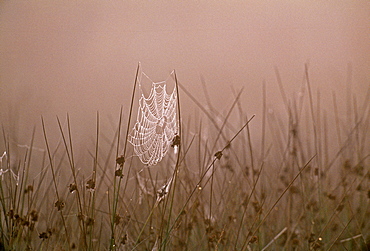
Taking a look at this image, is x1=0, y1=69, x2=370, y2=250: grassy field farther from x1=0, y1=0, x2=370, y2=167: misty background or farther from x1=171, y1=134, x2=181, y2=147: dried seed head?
x1=0, y1=0, x2=370, y2=167: misty background

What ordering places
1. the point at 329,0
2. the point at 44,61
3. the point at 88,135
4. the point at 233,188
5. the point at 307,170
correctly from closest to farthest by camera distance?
Answer: the point at 233,188, the point at 307,170, the point at 88,135, the point at 44,61, the point at 329,0

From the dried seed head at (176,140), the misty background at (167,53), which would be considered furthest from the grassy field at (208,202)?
the misty background at (167,53)

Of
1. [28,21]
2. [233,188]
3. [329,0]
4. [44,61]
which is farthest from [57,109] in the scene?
[329,0]

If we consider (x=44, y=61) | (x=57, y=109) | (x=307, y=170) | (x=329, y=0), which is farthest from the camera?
(x=329, y=0)

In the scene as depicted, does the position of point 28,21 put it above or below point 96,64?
above

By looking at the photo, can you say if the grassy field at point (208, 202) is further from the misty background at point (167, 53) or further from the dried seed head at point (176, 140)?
the misty background at point (167, 53)

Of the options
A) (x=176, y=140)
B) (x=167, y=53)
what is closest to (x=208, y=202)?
(x=176, y=140)

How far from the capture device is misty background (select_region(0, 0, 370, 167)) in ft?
7.15

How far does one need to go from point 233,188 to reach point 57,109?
1.29 m

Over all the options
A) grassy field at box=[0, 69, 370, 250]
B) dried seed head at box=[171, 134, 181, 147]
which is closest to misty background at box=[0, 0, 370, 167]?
grassy field at box=[0, 69, 370, 250]

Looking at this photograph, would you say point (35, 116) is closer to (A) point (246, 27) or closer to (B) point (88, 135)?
(B) point (88, 135)

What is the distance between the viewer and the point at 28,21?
7.34 ft

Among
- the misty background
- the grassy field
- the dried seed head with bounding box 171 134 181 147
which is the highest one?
the misty background

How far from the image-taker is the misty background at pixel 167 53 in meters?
2.18
